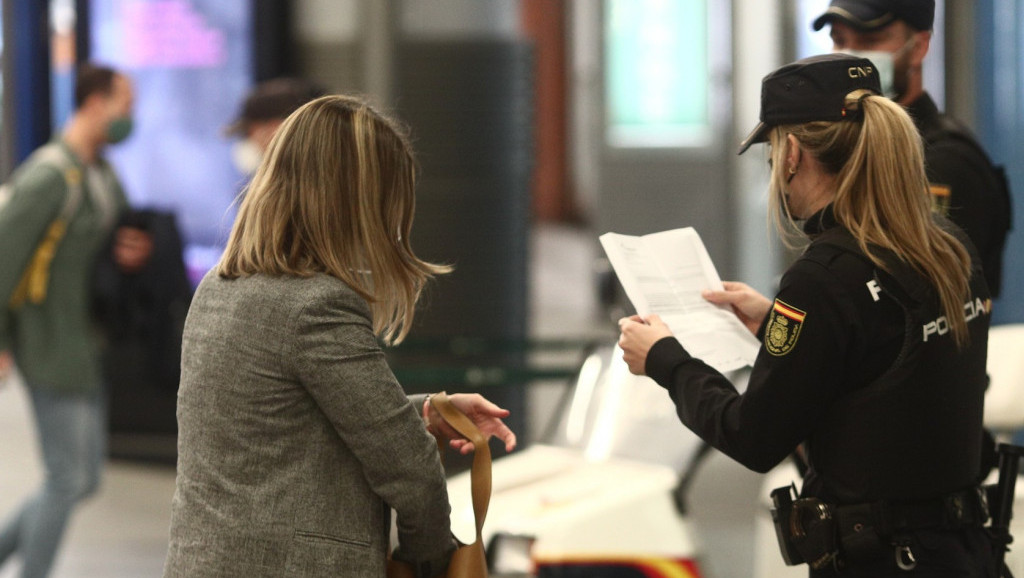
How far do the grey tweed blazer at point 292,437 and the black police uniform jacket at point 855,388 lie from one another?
1.57 feet

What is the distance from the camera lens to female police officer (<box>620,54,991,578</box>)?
1853 millimetres

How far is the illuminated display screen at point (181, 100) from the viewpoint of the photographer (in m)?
6.91

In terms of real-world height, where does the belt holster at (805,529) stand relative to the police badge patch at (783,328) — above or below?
below

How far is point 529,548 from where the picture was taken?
126 inches

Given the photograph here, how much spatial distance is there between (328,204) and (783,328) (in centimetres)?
67

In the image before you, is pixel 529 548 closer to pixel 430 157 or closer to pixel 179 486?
pixel 179 486

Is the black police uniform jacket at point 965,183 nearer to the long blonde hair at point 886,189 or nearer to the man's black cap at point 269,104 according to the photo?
the long blonde hair at point 886,189

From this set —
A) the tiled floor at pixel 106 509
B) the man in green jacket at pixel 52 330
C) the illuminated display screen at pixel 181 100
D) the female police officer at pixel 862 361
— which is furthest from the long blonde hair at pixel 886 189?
the illuminated display screen at pixel 181 100

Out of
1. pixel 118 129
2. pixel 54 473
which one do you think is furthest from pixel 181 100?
pixel 54 473

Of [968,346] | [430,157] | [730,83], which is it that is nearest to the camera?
[968,346]

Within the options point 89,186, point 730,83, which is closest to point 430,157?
point 89,186

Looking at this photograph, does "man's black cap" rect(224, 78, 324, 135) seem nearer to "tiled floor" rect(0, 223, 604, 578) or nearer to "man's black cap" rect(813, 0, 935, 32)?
"tiled floor" rect(0, 223, 604, 578)

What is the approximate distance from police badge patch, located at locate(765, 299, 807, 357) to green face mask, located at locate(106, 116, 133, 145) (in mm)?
3264

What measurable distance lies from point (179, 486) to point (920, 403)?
1083mm
